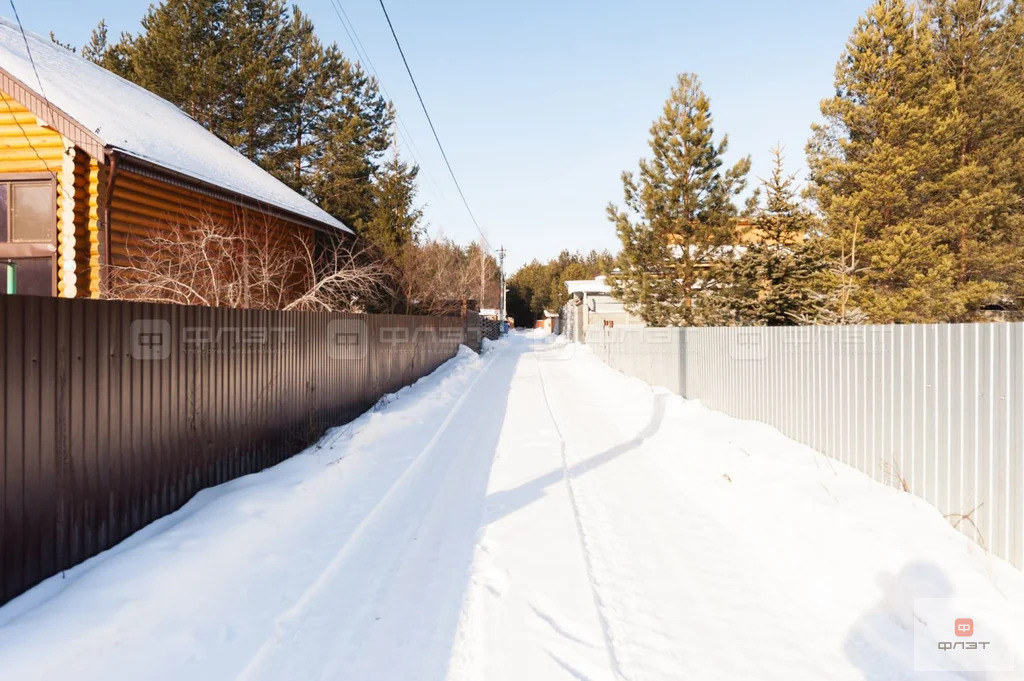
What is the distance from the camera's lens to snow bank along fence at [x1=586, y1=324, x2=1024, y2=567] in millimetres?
3434

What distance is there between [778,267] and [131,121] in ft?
48.6

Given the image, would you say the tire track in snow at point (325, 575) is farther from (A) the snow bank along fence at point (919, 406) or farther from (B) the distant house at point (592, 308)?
(B) the distant house at point (592, 308)

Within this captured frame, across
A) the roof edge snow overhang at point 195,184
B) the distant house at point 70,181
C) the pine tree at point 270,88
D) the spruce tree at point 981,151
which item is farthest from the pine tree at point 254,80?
the spruce tree at point 981,151

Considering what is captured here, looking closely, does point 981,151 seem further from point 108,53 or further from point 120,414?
point 108,53

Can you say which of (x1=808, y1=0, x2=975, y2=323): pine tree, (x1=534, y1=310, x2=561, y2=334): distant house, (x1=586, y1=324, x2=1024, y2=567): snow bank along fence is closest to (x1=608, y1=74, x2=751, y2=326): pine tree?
(x1=808, y1=0, x2=975, y2=323): pine tree

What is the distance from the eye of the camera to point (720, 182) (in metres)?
18.6

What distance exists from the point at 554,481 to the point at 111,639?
14.0 ft

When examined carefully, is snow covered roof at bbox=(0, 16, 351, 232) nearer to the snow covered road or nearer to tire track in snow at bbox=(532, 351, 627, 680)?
the snow covered road

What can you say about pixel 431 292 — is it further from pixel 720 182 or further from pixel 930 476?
pixel 930 476

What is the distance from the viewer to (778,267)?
37.6 ft

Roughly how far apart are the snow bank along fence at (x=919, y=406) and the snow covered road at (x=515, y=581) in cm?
26

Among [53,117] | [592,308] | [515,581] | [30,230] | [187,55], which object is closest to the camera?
[515,581]

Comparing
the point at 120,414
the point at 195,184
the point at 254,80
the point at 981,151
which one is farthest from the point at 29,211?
the point at 981,151

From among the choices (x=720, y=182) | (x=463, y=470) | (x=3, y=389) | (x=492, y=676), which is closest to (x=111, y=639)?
(x=3, y=389)
